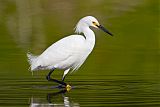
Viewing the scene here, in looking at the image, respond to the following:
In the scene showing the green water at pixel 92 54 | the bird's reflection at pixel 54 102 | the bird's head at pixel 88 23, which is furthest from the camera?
the bird's head at pixel 88 23

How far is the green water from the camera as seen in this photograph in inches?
495

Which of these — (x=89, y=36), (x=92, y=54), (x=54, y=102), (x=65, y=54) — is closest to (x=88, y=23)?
(x=89, y=36)

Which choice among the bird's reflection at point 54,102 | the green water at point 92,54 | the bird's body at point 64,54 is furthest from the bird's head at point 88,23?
the bird's reflection at point 54,102

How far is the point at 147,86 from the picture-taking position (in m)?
13.7

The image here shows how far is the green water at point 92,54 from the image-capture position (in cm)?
1257

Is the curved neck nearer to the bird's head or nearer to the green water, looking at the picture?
the bird's head

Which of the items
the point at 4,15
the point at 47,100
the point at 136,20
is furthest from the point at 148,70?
the point at 4,15

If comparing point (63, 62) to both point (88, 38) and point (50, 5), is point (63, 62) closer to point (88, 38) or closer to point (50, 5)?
point (88, 38)

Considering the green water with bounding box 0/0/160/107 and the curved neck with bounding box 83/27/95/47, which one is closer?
the green water with bounding box 0/0/160/107

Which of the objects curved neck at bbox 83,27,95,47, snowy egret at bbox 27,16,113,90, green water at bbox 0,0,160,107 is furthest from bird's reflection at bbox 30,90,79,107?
curved neck at bbox 83,27,95,47

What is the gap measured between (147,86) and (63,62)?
1.58 meters

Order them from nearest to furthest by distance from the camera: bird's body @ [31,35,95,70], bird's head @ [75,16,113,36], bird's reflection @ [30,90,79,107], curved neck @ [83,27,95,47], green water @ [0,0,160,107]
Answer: bird's reflection @ [30,90,79,107]
green water @ [0,0,160,107]
bird's body @ [31,35,95,70]
curved neck @ [83,27,95,47]
bird's head @ [75,16,113,36]

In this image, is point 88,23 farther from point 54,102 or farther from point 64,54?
point 54,102

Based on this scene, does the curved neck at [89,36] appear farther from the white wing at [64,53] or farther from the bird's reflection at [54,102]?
the bird's reflection at [54,102]
